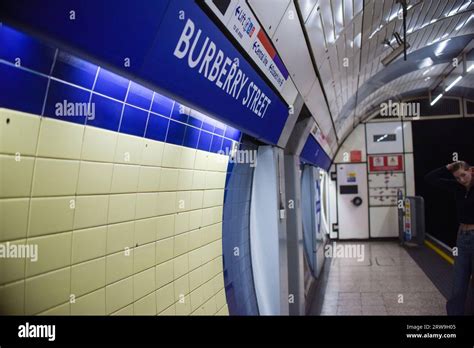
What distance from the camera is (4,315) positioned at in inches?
38.2

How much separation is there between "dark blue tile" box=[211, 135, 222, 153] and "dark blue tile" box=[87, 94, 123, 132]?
0.97m

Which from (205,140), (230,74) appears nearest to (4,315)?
(230,74)

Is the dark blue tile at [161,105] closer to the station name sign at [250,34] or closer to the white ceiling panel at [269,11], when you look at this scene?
the station name sign at [250,34]

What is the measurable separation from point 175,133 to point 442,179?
155 centimetres

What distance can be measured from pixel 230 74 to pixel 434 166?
4.74 feet

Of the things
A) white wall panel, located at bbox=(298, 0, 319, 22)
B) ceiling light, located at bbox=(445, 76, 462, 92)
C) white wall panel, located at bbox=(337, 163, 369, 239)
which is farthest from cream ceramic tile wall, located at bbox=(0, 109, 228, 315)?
white wall panel, located at bbox=(337, 163, 369, 239)

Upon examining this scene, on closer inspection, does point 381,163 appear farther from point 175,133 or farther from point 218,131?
point 175,133

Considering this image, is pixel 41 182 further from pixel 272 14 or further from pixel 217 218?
pixel 217 218

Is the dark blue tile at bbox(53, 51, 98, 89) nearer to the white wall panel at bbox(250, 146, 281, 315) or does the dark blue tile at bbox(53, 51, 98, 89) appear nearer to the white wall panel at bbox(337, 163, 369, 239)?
the white wall panel at bbox(250, 146, 281, 315)

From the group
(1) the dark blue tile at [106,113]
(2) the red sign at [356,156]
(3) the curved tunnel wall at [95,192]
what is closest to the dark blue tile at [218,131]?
(3) the curved tunnel wall at [95,192]

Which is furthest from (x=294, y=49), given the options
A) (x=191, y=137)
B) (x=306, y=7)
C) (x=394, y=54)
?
(x=394, y=54)

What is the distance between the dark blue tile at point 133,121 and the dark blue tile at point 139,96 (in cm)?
3

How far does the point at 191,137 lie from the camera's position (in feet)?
6.66

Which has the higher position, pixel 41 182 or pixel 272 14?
pixel 272 14
